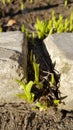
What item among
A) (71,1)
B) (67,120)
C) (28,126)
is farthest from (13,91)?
(71,1)

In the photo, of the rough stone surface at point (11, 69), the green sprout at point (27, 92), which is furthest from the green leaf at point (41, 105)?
the rough stone surface at point (11, 69)

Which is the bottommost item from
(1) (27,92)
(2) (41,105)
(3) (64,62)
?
(2) (41,105)

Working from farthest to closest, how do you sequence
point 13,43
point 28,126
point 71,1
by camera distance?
point 71,1 → point 13,43 → point 28,126

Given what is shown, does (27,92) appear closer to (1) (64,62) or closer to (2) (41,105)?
(2) (41,105)

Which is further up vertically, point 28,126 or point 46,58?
point 46,58

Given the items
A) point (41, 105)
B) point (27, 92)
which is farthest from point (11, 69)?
point (41, 105)

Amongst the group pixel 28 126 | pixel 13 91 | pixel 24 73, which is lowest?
pixel 28 126

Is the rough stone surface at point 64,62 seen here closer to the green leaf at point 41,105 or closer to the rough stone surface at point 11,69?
the green leaf at point 41,105

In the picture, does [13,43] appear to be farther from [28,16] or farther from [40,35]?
[28,16]
